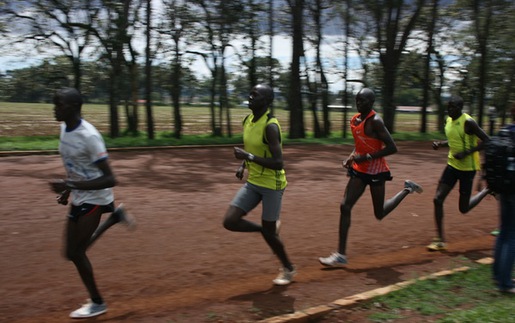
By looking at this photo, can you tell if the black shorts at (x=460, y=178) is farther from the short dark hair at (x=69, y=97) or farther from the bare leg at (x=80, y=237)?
the short dark hair at (x=69, y=97)

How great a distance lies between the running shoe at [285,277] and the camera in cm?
476

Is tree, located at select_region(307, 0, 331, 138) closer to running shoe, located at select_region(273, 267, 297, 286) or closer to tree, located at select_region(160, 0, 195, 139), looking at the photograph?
tree, located at select_region(160, 0, 195, 139)

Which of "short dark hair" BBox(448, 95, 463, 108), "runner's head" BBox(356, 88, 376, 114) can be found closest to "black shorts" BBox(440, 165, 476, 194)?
"short dark hair" BBox(448, 95, 463, 108)

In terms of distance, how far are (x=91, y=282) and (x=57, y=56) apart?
1730cm

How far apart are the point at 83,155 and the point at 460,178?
14.0ft

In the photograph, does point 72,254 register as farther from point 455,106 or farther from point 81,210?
point 455,106

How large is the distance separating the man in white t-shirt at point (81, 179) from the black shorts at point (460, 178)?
3922mm

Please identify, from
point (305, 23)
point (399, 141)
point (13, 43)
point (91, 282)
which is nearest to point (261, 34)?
point (305, 23)

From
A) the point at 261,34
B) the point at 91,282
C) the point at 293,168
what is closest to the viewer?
the point at 91,282

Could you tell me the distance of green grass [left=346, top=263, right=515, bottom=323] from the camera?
12.9ft

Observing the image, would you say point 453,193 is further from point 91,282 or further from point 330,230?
point 91,282

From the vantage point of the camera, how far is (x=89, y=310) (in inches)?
157

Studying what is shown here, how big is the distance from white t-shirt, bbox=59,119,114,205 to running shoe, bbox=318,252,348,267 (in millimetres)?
2455

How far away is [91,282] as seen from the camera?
402 centimetres
